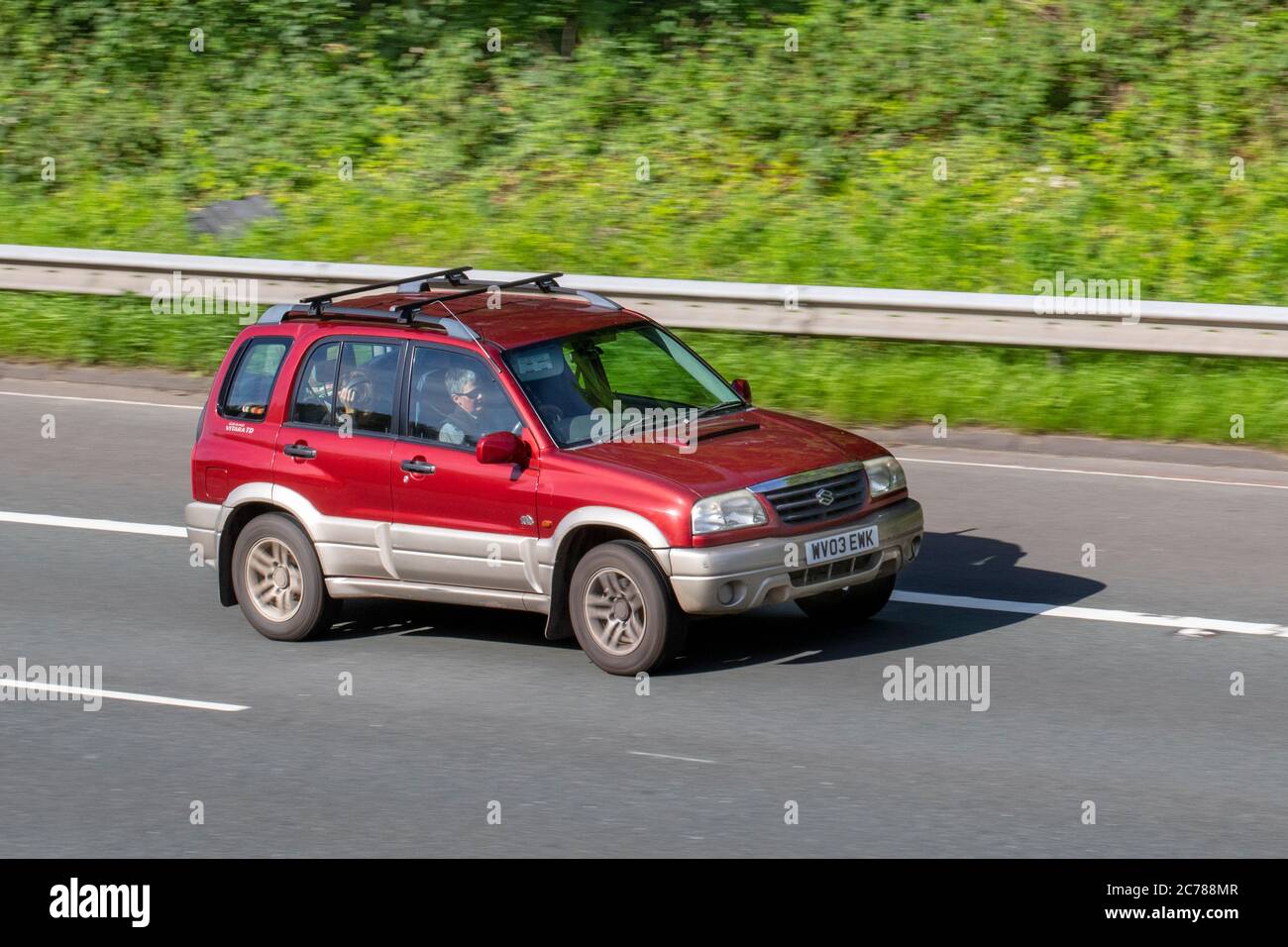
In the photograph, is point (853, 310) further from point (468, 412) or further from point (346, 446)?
point (346, 446)

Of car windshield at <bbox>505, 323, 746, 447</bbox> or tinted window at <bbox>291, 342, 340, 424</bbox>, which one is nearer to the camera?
car windshield at <bbox>505, 323, 746, 447</bbox>

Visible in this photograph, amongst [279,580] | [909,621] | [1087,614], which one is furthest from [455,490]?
[1087,614]

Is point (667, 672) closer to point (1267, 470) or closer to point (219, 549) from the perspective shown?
point (219, 549)

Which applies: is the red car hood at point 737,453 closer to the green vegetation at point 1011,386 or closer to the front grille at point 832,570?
the front grille at point 832,570

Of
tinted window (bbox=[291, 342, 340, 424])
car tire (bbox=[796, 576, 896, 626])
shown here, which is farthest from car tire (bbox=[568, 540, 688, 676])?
tinted window (bbox=[291, 342, 340, 424])

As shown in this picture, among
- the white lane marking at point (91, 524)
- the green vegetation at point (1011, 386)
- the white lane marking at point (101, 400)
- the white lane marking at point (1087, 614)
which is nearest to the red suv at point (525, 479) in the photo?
the white lane marking at point (1087, 614)

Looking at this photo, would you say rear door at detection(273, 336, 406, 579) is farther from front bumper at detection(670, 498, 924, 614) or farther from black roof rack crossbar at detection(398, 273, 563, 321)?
front bumper at detection(670, 498, 924, 614)

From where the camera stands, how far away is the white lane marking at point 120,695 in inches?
347

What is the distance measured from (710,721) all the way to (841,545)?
1.21 metres

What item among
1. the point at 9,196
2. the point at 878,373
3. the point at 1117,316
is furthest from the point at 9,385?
the point at 1117,316

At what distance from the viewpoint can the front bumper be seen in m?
8.55

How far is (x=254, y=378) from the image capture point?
10.1 m

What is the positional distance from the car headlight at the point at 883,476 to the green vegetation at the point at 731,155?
4.60 m

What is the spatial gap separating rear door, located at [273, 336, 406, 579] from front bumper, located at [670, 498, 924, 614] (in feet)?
5.89
